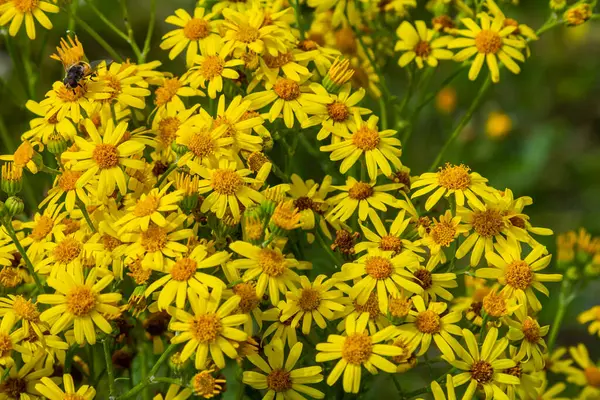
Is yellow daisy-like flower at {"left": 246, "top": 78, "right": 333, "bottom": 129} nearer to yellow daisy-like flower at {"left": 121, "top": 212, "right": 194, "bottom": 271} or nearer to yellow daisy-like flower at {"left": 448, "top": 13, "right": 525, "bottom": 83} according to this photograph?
yellow daisy-like flower at {"left": 121, "top": 212, "right": 194, "bottom": 271}

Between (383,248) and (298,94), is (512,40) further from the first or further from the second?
(383,248)

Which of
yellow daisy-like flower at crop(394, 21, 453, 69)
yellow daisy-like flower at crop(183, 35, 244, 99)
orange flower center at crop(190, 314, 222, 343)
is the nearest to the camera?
orange flower center at crop(190, 314, 222, 343)

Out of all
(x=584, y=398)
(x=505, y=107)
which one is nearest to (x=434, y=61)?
(x=584, y=398)

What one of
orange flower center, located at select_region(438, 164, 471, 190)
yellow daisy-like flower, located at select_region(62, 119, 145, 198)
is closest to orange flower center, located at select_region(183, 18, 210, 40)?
yellow daisy-like flower, located at select_region(62, 119, 145, 198)

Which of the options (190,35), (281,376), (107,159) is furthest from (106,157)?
(281,376)

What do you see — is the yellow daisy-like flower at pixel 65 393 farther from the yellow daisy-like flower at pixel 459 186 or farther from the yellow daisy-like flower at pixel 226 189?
the yellow daisy-like flower at pixel 459 186

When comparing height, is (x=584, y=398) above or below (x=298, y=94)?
below

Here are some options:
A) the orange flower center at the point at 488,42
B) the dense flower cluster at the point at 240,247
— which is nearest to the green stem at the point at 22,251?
the dense flower cluster at the point at 240,247
